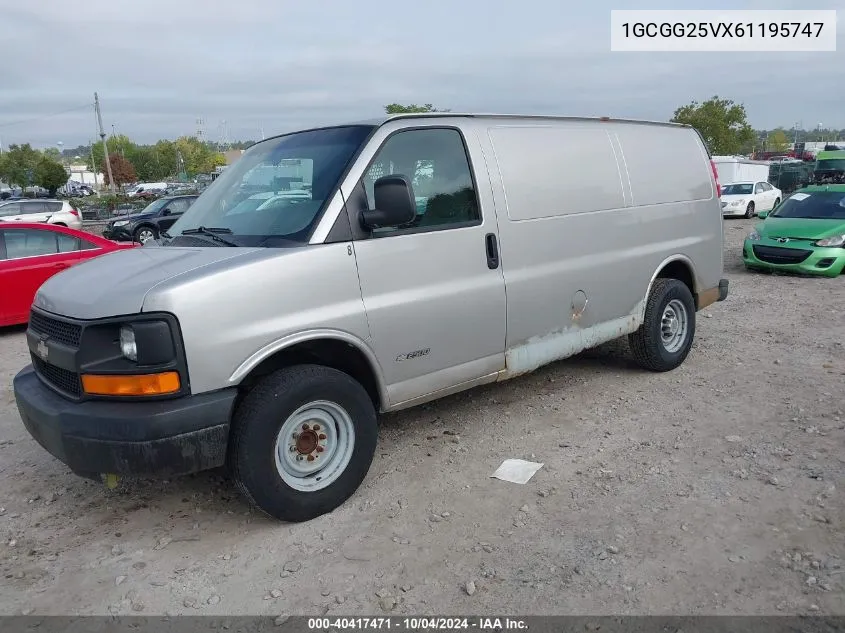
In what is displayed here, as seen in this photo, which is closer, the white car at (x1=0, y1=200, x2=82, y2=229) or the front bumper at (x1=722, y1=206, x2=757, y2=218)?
the white car at (x1=0, y1=200, x2=82, y2=229)

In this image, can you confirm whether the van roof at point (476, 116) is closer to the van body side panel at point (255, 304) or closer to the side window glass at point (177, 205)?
the van body side panel at point (255, 304)

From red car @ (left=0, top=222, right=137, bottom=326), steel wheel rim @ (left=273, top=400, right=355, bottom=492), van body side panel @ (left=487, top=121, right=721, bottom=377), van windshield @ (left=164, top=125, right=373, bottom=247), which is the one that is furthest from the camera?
red car @ (left=0, top=222, right=137, bottom=326)

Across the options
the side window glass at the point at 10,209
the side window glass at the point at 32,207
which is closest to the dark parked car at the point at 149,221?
the side window glass at the point at 32,207

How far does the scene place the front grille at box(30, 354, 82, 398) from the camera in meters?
3.29

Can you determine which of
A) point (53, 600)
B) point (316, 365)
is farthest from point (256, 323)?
point (53, 600)

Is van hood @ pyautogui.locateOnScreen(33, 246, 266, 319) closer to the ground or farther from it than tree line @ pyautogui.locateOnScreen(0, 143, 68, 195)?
closer to the ground

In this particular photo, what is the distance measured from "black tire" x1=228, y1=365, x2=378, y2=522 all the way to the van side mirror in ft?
2.89

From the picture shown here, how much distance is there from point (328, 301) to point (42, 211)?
2072 centimetres

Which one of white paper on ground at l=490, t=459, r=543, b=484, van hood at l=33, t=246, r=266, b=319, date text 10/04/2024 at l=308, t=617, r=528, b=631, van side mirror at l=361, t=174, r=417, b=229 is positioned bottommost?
date text 10/04/2024 at l=308, t=617, r=528, b=631

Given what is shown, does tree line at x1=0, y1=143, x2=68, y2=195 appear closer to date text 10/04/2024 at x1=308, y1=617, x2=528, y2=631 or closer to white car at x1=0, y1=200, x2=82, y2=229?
white car at x1=0, y1=200, x2=82, y2=229

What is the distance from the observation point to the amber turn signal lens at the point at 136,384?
309 centimetres

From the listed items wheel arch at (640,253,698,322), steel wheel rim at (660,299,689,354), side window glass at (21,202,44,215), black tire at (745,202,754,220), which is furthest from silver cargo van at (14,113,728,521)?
black tire at (745,202,754,220)

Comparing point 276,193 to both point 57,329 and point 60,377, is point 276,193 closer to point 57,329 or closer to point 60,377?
point 57,329

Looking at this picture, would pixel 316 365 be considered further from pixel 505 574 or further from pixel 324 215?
pixel 505 574
